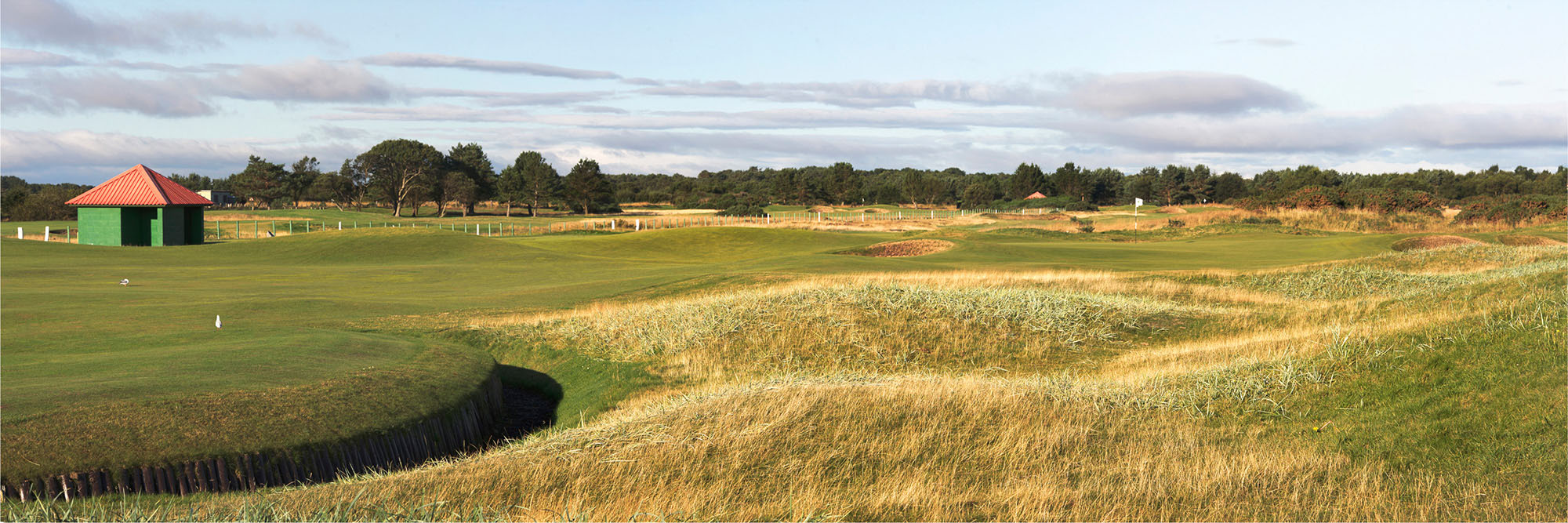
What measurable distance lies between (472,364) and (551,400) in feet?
5.97

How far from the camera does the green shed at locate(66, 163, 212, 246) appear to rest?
48531 millimetres

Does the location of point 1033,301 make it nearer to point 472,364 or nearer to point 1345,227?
point 472,364

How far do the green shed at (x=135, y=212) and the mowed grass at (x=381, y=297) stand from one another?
532cm

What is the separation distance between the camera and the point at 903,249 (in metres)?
42.3

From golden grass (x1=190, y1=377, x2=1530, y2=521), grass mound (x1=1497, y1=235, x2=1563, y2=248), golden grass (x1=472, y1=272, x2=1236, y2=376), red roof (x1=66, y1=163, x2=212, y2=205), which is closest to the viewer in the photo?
golden grass (x1=190, y1=377, x2=1530, y2=521)

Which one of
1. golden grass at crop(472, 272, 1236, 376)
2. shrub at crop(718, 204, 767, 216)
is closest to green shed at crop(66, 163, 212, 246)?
golden grass at crop(472, 272, 1236, 376)

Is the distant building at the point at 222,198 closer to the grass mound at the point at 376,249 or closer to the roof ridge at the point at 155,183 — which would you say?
the roof ridge at the point at 155,183

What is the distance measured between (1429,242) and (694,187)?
116743 millimetres

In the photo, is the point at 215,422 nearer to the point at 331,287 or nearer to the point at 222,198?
the point at 331,287

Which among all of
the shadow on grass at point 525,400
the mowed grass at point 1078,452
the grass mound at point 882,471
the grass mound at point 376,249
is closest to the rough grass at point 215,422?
the mowed grass at point 1078,452

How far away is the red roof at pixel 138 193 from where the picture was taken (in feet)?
159

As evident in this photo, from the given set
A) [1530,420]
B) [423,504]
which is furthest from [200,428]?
[1530,420]

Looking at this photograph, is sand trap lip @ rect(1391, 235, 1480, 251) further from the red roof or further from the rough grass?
the red roof

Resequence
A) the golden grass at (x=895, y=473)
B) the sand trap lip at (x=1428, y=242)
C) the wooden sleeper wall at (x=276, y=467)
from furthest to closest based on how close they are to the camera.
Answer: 1. the sand trap lip at (x=1428, y=242)
2. the wooden sleeper wall at (x=276, y=467)
3. the golden grass at (x=895, y=473)
